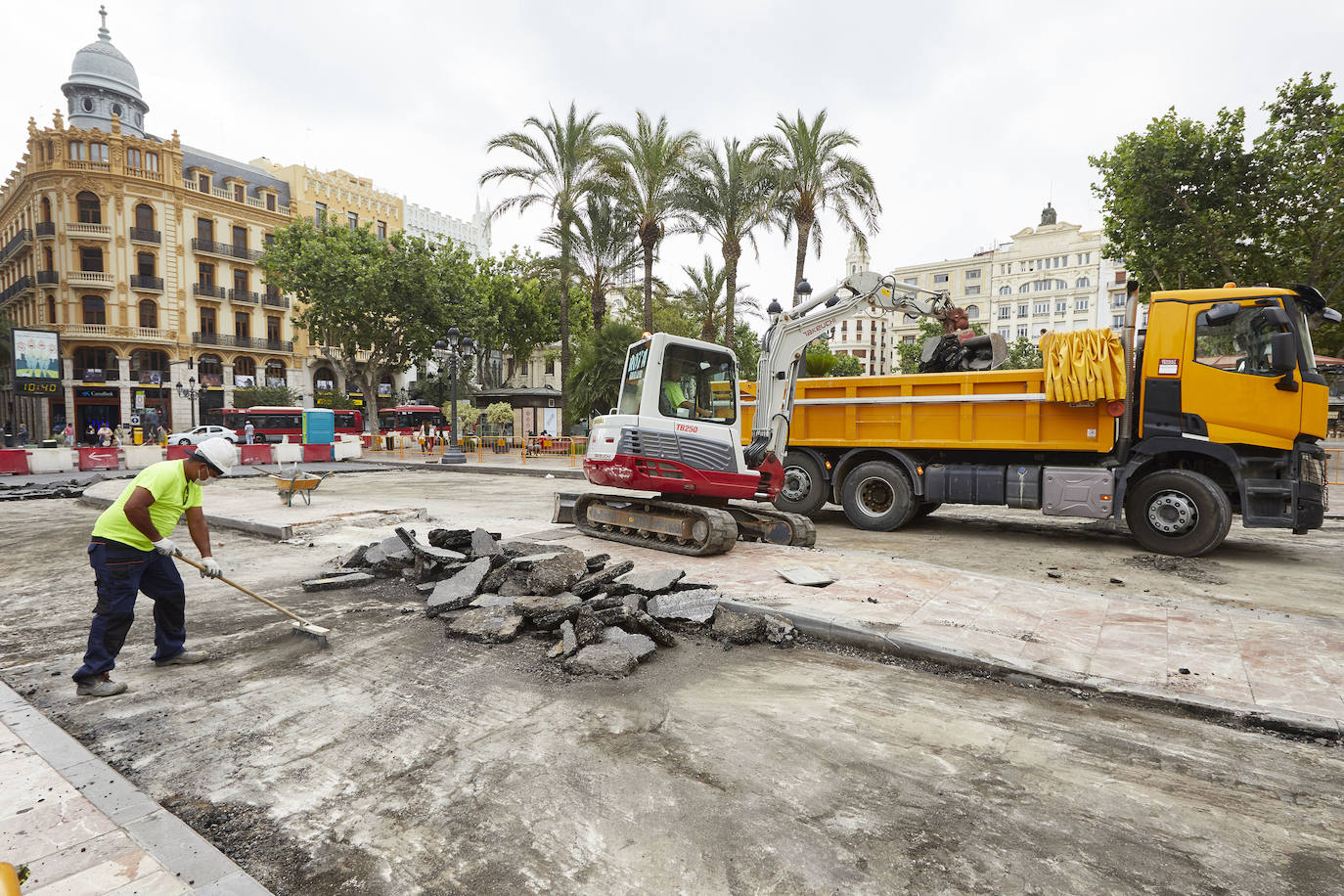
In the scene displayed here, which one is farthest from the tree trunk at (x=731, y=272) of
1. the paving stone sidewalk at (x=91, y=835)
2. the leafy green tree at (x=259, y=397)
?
the leafy green tree at (x=259, y=397)

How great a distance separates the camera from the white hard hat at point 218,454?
4.71 m

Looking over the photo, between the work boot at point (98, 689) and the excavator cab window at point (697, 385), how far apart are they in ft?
19.1

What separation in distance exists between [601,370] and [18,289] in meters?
46.6

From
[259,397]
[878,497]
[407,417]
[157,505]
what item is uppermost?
[259,397]

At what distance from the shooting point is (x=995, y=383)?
380 inches

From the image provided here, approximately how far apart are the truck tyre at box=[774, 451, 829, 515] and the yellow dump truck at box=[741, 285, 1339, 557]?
1.68ft

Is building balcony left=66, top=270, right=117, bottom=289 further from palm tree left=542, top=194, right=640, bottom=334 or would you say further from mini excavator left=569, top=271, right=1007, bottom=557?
mini excavator left=569, top=271, right=1007, bottom=557

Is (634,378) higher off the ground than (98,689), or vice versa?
(634,378)

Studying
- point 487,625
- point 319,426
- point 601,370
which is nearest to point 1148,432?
point 487,625

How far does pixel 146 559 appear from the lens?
454 cm

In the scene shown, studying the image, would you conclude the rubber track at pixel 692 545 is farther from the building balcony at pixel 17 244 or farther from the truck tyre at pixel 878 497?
the building balcony at pixel 17 244

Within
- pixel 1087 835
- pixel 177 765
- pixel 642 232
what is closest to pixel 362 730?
pixel 177 765

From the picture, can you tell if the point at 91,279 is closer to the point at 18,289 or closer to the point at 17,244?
the point at 17,244

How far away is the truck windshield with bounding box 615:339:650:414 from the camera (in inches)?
338
